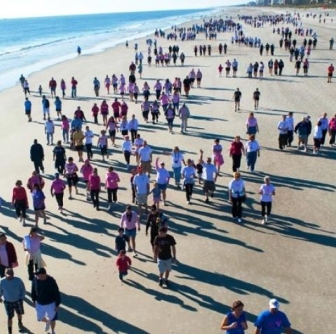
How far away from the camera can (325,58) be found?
161ft

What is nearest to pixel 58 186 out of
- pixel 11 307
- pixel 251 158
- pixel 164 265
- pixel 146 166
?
pixel 146 166

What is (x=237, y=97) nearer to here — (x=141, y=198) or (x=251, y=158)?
(x=251, y=158)

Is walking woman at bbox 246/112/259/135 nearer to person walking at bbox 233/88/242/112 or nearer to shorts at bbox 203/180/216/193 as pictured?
shorts at bbox 203/180/216/193

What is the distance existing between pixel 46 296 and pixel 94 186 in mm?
6198

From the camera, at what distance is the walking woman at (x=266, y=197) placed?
1322 centimetres

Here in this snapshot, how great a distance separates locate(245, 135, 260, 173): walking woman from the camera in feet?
55.2

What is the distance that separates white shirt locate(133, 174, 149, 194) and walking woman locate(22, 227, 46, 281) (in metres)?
3.83

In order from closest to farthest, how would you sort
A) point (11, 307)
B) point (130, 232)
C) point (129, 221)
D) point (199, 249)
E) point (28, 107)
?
point (11, 307) → point (129, 221) → point (130, 232) → point (199, 249) → point (28, 107)

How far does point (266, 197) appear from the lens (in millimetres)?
13344

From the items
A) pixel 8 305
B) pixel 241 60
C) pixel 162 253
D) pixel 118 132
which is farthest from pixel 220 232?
pixel 241 60

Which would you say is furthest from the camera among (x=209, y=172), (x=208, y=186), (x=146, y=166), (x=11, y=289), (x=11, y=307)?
(x=146, y=166)

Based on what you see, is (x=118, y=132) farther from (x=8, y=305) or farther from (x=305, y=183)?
(x=8, y=305)

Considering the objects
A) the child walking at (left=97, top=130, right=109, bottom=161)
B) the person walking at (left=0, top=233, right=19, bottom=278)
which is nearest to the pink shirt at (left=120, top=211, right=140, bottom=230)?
the person walking at (left=0, top=233, right=19, bottom=278)

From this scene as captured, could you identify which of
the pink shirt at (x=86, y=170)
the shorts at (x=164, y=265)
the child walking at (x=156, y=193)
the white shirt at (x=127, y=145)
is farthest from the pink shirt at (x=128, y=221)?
the white shirt at (x=127, y=145)
